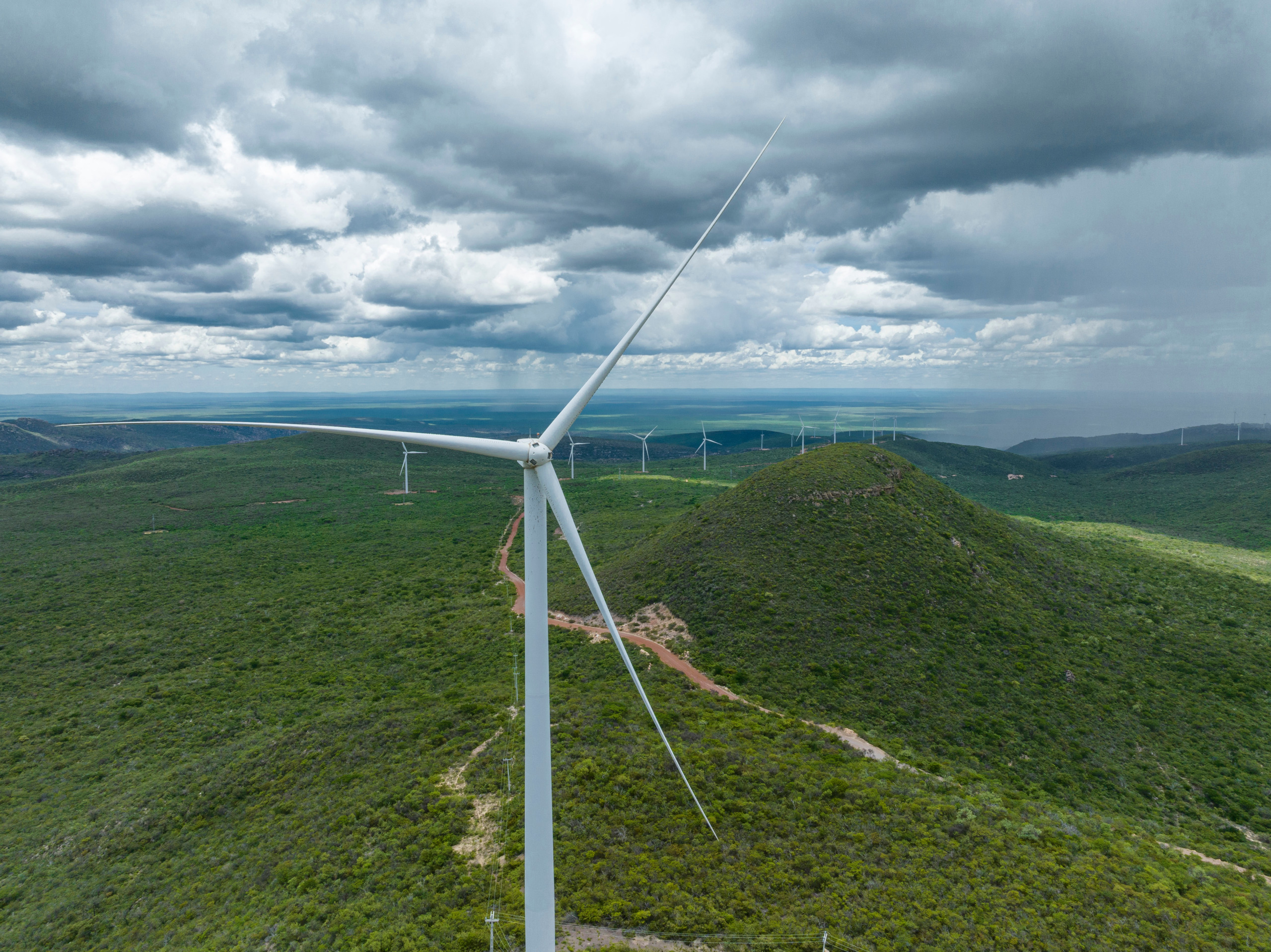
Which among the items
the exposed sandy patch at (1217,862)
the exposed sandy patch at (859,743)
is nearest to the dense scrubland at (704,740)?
the exposed sandy patch at (1217,862)

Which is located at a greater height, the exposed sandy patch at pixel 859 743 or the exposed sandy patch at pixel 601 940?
the exposed sandy patch at pixel 601 940

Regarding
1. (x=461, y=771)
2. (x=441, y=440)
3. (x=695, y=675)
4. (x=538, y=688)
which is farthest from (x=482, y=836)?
(x=695, y=675)

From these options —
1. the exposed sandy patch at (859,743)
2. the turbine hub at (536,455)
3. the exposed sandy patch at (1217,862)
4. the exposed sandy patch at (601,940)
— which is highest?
the turbine hub at (536,455)

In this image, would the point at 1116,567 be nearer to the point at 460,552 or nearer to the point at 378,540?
the point at 460,552

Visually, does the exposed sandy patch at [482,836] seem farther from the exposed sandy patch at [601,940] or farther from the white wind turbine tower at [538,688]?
the white wind turbine tower at [538,688]

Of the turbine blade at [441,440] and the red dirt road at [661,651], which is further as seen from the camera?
the red dirt road at [661,651]

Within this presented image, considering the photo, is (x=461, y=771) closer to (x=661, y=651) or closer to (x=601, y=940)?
(x=601, y=940)

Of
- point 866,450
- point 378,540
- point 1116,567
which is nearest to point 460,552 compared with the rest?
point 378,540
